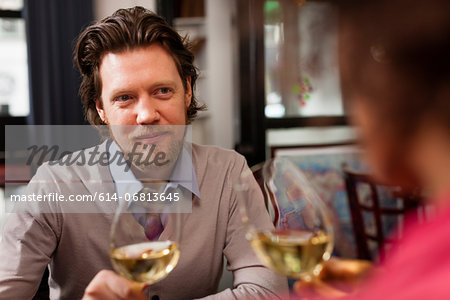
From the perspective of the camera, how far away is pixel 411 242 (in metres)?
0.27

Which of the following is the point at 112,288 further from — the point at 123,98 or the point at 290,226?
the point at 123,98

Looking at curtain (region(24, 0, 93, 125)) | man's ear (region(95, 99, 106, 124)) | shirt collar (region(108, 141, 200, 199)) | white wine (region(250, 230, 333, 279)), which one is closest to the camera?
white wine (region(250, 230, 333, 279))

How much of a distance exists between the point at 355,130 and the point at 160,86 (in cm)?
82

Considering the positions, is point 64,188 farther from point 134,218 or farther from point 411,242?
point 411,242

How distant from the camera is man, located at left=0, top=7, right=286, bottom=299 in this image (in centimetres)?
93

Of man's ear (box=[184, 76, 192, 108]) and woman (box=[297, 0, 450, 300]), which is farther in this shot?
man's ear (box=[184, 76, 192, 108])

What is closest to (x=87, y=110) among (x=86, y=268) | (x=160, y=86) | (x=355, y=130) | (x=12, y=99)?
(x=160, y=86)

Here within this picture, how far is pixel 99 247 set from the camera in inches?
39.4

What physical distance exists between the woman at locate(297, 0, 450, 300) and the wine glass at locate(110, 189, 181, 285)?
1.16ft

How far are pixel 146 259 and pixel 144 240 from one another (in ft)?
0.12

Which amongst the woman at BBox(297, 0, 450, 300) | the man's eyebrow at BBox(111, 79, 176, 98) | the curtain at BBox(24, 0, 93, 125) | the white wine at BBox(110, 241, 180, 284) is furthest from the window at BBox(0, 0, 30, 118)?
the woman at BBox(297, 0, 450, 300)

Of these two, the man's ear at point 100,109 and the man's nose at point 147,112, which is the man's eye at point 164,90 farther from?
the man's ear at point 100,109

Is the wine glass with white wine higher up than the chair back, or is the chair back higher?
the chair back

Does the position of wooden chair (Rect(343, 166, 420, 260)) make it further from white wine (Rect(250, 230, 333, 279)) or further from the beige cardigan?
white wine (Rect(250, 230, 333, 279))
